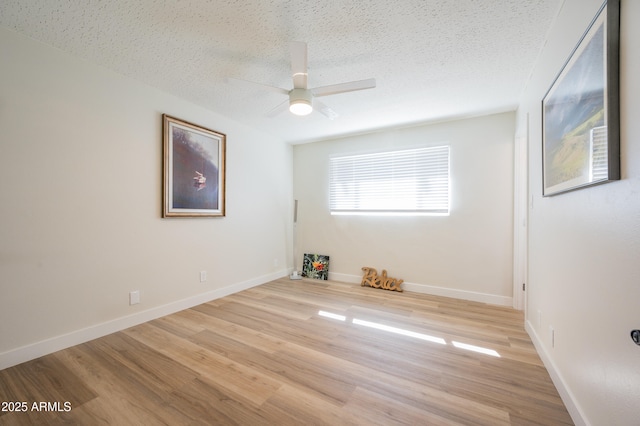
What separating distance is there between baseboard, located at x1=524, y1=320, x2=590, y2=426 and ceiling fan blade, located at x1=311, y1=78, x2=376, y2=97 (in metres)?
2.22

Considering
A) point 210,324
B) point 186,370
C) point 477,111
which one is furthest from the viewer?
point 477,111

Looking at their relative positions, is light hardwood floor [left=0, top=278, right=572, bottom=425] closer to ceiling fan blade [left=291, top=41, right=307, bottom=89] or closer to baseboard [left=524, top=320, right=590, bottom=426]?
baseboard [left=524, top=320, right=590, bottom=426]

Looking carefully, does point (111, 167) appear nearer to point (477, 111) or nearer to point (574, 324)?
point (574, 324)

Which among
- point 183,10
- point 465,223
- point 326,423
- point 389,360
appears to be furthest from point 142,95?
point 465,223

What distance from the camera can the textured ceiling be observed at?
1.58m

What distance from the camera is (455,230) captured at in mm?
3309

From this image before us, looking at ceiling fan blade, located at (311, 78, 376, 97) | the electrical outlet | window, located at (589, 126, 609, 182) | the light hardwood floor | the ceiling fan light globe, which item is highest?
ceiling fan blade, located at (311, 78, 376, 97)

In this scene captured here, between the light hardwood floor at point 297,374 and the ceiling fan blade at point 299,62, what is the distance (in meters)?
2.12

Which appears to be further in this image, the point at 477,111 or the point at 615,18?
the point at 477,111

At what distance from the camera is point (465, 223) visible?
10.7ft

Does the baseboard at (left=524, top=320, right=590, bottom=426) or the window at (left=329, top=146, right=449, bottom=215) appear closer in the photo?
the baseboard at (left=524, top=320, right=590, bottom=426)

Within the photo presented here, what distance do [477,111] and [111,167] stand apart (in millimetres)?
3935

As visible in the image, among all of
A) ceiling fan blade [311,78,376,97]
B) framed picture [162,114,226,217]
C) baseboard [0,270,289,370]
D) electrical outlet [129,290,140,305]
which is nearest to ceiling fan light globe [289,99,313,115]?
ceiling fan blade [311,78,376,97]

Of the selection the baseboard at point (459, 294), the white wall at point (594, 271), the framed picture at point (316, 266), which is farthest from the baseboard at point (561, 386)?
the framed picture at point (316, 266)
